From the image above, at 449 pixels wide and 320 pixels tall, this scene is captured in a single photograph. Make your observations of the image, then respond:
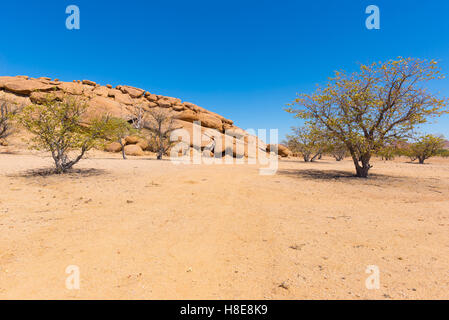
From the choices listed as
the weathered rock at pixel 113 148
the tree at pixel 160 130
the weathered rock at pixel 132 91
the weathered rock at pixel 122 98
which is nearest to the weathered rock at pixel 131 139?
the weathered rock at pixel 113 148

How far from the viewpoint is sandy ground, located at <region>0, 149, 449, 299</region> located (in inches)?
108

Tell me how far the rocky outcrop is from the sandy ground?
27741mm

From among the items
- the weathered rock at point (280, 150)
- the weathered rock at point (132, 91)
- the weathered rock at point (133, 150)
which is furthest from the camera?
the weathered rock at point (132, 91)

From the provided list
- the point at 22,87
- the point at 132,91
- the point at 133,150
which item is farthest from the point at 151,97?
the point at 133,150

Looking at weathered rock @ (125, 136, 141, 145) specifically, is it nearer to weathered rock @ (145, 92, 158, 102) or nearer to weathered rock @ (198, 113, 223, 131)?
weathered rock @ (198, 113, 223, 131)

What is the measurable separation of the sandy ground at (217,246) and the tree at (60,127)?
3626 millimetres

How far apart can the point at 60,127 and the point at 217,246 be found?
1144cm

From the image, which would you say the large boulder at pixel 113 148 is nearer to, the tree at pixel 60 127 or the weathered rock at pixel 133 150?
the weathered rock at pixel 133 150

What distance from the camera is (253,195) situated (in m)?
8.07

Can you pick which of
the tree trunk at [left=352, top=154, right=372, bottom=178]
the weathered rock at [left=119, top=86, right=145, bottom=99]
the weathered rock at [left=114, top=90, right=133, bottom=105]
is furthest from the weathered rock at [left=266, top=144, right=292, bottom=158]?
the weathered rock at [left=119, top=86, right=145, bottom=99]

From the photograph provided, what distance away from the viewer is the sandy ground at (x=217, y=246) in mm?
2745

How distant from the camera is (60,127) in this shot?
11.0 meters
